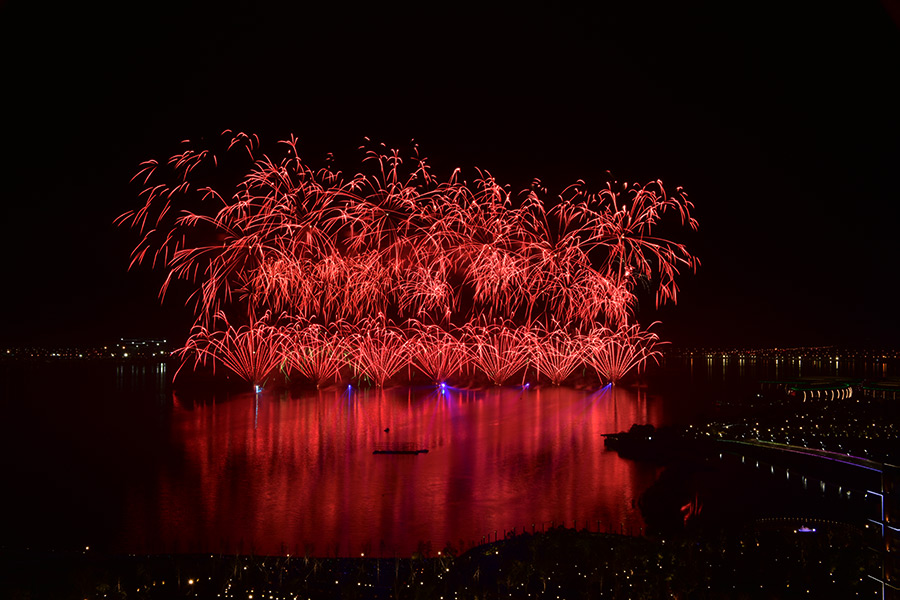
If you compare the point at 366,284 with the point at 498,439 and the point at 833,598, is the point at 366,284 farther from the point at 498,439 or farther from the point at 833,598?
the point at 833,598

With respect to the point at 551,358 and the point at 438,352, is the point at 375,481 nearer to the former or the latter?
the point at 438,352

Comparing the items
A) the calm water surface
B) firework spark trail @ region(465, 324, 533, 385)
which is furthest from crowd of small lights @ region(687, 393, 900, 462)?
firework spark trail @ region(465, 324, 533, 385)

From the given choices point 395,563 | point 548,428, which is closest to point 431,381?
point 548,428

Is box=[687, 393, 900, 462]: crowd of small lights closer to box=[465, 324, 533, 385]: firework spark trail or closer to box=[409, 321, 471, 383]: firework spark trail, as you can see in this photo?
box=[465, 324, 533, 385]: firework spark trail

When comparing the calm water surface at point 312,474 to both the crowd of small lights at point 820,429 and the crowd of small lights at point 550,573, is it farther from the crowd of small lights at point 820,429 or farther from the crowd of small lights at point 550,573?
the crowd of small lights at point 820,429

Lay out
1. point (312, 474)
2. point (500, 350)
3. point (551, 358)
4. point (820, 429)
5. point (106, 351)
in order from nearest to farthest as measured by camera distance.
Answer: point (312, 474) → point (820, 429) → point (500, 350) → point (551, 358) → point (106, 351)

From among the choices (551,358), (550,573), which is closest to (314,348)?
(551,358)

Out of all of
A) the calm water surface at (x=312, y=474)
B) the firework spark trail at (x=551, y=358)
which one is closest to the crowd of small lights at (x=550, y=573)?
the calm water surface at (x=312, y=474)

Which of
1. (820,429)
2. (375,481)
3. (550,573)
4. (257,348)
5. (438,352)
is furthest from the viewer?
(438,352)

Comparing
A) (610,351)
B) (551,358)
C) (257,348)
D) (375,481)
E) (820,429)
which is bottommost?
(375,481)

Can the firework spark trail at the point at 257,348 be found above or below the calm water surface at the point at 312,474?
above

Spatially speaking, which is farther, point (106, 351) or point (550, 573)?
point (106, 351)
